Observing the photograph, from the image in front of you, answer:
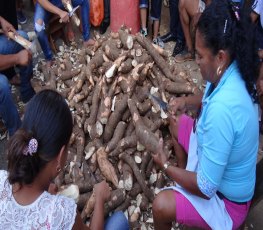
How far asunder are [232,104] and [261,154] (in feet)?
5.08

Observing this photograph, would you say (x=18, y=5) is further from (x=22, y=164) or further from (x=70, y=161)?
(x=22, y=164)

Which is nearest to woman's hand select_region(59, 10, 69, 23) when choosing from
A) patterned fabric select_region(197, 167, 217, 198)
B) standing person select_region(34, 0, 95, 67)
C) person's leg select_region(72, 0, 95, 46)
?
standing person select_region(34, 0, 95, 67)

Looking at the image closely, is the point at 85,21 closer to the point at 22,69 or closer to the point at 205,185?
the point at 22,69

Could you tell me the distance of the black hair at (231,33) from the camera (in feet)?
4.81

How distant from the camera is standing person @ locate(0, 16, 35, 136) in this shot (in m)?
2.63

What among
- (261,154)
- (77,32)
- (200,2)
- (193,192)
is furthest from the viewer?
(77,32)

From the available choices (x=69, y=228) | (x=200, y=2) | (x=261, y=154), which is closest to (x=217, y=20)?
(x=69, y=228)

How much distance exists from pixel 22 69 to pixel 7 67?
1.00 ft

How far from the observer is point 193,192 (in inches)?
67.8

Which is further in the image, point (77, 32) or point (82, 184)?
point (77, 32)

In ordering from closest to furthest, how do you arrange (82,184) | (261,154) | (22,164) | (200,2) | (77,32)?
(22,164) < (82,184) < (261,154) < (200,2) < (77,32)

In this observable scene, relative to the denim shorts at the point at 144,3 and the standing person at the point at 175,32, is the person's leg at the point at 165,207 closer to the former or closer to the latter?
the standing person at the point at 175,32

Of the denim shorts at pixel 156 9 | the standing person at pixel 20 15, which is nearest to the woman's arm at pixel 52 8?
the standing person at pixel 20 15

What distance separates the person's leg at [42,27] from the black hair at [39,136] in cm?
227
